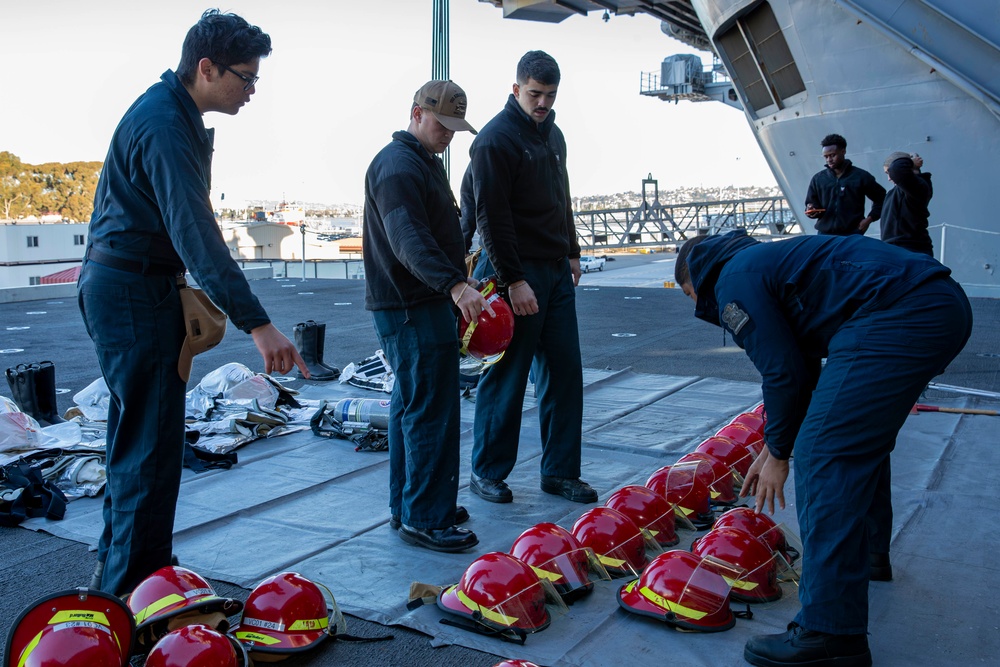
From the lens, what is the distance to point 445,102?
4.14 meters

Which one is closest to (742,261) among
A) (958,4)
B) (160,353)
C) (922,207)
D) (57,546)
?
(160,353)

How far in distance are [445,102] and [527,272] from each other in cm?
117

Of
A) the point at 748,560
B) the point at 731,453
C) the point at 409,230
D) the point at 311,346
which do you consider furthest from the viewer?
the point at 311,346

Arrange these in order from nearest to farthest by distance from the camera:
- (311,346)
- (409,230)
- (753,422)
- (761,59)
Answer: (409,230) → (753,422) → (311,346) → (761,59)

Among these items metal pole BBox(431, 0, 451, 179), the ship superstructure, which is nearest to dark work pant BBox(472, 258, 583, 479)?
the ship superstructure

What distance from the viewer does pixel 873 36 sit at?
15312 mm

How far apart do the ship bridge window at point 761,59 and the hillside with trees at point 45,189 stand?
91.2 m

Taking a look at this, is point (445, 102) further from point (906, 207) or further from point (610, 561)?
point (906, 207)

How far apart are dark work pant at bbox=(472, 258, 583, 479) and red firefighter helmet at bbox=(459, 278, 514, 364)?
0.28m

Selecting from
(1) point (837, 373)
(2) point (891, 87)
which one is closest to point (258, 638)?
(1) point (837, 373)

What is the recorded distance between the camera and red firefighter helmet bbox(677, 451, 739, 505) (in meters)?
4.76

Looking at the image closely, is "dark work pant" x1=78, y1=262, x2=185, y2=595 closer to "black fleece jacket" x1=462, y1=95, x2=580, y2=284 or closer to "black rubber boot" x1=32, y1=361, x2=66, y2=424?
"black fleece jacket" x1=462, y1=95, x2=580, y2=284

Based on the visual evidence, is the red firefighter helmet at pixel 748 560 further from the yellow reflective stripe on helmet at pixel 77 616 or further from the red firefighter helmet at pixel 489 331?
the yellow reflective stripe on helmet at pixel 77 616

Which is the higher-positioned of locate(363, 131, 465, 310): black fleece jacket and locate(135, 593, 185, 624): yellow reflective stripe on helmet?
locate(363, 131, 465, 310): black fleece jacket
